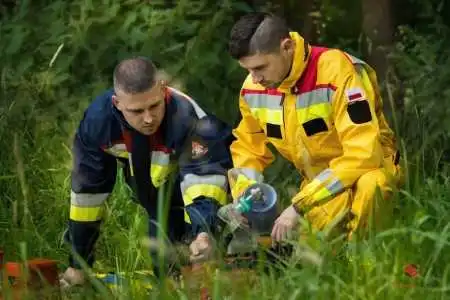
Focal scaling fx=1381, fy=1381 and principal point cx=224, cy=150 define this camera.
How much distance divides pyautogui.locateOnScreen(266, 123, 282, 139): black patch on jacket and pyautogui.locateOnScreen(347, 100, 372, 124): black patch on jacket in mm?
395

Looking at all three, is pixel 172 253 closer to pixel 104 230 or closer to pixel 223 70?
pixel 104 230

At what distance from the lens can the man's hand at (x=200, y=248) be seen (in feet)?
15.6

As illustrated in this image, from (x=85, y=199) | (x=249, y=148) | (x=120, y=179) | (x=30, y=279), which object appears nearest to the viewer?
(x=30, y=279)

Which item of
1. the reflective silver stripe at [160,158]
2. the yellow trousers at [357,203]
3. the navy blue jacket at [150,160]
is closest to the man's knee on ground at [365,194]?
the yellow trousers at [357,203]

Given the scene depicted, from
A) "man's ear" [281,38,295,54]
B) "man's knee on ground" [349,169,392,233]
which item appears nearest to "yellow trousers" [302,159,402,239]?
"man's knee on ground" [349,169,392,233]

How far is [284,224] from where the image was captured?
511cm

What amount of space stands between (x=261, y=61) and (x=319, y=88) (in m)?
0.26

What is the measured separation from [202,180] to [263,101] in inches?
19.6

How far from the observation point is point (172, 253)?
438 cm

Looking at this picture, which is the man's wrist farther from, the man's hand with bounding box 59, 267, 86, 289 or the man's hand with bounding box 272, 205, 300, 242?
the man's hand with bounding box 59, 267, 86, 289

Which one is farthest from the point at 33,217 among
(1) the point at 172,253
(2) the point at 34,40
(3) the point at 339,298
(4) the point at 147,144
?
(3) the point at 339,298

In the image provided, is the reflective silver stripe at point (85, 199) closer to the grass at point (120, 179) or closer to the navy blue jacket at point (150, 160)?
the navy blue jacket at point (150, 160)

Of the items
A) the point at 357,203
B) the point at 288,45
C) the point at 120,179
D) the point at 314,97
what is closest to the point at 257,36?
the point at 288,45

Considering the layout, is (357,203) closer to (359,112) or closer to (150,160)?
(359,112)
